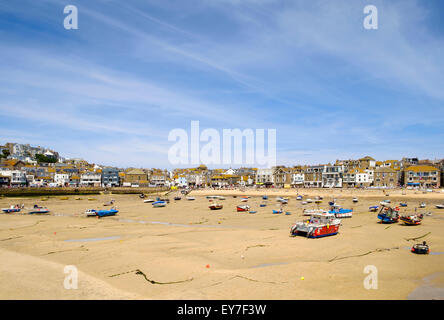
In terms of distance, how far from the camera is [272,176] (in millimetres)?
139250

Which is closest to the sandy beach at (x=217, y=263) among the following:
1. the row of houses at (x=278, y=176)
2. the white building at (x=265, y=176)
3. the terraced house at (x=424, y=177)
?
the terraced house at (x=424, y=177)

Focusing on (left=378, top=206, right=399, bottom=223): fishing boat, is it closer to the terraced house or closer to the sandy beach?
the sandy beach

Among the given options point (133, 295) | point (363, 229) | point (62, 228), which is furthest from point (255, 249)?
point (62, 228)

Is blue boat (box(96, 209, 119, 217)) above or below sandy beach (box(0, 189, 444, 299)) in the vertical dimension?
below

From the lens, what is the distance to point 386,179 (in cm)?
10888

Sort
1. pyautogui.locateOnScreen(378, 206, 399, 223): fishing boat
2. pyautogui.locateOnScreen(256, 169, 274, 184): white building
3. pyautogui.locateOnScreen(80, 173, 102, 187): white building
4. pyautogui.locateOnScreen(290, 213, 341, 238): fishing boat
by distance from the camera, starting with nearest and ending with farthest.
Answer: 1. pyautogui.locateOnScreen(290, 213, 341, 238): fishing boat
2. pyautogui.locateOnScreen(378, 206, 399, 223): fishing boat
3. pyautogui.locateOnScreen(80, 173, 102, 187): white building
4. pyautogui.locateOnScreen(256, 169, 274, 184): white building

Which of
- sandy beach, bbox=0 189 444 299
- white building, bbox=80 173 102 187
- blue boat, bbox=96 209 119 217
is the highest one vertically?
white building, bbox=80 173 102 187

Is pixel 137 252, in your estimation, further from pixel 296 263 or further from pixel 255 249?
pixel 296 263

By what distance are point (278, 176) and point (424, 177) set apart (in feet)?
182

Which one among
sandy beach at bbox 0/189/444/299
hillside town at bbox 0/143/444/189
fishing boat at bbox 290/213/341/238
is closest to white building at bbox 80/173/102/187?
hillside town at bbox 0/143/444/189

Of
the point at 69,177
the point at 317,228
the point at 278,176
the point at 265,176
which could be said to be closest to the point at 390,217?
the point at 317,228

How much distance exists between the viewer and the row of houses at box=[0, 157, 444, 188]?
356ft

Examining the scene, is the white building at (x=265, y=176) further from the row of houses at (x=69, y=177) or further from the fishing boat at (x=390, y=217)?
the fishing boat at (x=390, y=217)

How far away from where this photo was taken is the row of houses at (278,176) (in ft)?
356
